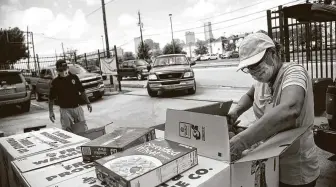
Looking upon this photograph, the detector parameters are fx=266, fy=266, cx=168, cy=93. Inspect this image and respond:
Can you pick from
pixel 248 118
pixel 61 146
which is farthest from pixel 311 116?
pixel 248 118

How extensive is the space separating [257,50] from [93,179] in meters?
1.13

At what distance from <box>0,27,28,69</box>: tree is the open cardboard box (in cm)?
3745

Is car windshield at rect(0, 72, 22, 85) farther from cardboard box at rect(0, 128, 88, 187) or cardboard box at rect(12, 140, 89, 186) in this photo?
cardboard box at rect(12, 140, 89, 186)

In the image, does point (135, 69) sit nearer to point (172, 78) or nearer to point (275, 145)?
point (172, 78)

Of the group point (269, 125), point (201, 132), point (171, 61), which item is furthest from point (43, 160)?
point (171, 61)

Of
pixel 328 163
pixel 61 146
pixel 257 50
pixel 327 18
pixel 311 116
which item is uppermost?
pixel 327 18

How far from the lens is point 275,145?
130 cm

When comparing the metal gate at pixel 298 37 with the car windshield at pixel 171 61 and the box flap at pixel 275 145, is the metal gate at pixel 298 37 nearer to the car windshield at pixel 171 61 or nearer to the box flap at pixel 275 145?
the box flap at pixel 275 145

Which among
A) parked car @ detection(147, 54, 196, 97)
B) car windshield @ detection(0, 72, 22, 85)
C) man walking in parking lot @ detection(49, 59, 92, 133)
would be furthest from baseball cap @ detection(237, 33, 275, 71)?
car windshield @ detection(0, 72, 22, 85)

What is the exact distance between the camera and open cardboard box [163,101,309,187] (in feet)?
4.20

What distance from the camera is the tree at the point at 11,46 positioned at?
35219 millimetres

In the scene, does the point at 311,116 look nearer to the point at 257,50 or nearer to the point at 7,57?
the point at 257,50

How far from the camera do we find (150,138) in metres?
1.75

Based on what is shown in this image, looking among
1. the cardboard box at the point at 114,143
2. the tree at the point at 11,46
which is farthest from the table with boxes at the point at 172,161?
the tree at the point at 11,46
